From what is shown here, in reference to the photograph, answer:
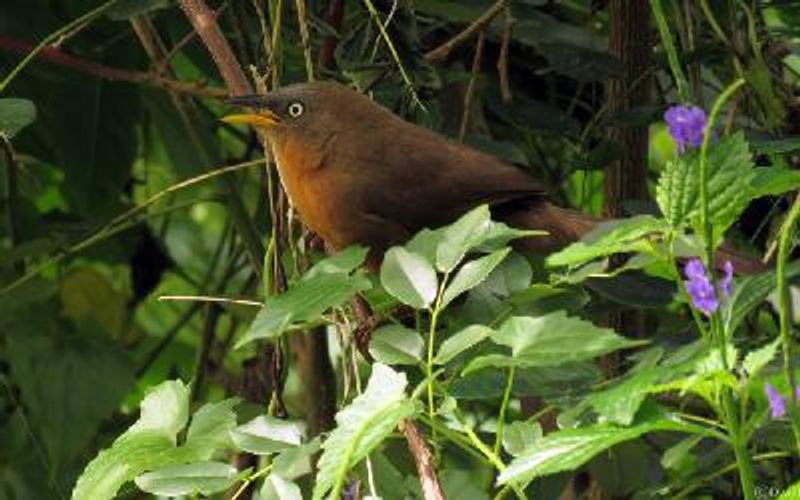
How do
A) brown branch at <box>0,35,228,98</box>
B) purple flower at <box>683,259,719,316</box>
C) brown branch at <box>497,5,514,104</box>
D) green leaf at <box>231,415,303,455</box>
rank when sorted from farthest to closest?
1. brown branch at <box>0,35,228,98</box>
2. brown branch at <box>497,5,514,104</box>
3. green leaf at <box>231,415,303,455</box>
4. purple flower at <box>683,259,719,316</box>

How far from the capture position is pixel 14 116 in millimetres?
2336

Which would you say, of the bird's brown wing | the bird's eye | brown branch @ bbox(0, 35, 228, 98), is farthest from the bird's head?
brown branch @ bbox(0, 35, 228, 98)

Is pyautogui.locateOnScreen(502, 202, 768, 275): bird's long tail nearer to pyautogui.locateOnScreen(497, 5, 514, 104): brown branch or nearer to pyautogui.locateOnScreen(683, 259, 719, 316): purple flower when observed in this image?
pyautogui.locateOnScreen(497, 5, 514, 104): brown branch

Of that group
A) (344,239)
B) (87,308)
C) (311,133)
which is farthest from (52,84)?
(344,239)

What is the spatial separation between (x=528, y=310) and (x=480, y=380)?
0.31 m

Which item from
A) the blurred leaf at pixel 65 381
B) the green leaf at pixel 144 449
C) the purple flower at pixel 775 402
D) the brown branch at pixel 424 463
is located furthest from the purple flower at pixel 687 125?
the blurred leaf at pixel 65 381

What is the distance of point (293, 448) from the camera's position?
71.3 inches

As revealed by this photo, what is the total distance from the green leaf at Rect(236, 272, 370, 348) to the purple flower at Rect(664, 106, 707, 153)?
407mm

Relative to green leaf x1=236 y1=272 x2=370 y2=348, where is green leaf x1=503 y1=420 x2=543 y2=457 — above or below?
below

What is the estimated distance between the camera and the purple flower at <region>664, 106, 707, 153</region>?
150 cm

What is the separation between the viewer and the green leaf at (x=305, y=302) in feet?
5.72

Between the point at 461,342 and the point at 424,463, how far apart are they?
15 centimetres

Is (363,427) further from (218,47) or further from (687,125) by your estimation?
(218,47)

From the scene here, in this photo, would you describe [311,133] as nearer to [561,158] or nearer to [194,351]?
[561,158]
